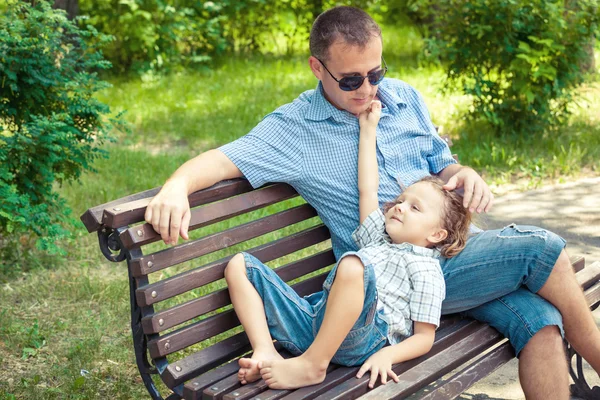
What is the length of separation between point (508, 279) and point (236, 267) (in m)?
1.00

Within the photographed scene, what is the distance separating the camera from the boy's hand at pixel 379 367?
8.65 feet

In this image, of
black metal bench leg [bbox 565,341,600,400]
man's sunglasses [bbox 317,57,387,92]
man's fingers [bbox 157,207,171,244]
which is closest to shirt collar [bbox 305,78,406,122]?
man's sunglasses [bbox 317,57,387,92]

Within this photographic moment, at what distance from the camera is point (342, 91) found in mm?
A: 3309

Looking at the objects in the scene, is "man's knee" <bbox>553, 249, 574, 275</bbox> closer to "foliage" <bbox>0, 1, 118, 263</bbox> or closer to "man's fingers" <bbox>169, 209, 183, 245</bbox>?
"man's fingers" <bbox>169, 209, 183, 245</bbox>

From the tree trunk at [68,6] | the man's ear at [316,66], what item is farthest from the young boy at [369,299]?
the tree trunk at [68,6]

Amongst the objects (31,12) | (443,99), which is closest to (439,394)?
(31,12)

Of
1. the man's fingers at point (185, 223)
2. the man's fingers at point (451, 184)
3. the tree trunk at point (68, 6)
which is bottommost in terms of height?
the man's fingers at point (451, 184)

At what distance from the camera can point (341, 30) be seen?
3232 millimetres

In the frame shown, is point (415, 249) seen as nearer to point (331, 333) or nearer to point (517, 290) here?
point (517, 290)

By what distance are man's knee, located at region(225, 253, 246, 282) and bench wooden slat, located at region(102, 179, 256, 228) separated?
289 millimetres

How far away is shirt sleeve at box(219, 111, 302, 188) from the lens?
320 cm

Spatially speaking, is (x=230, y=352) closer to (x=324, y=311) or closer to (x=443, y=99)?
(x=324, y=311)

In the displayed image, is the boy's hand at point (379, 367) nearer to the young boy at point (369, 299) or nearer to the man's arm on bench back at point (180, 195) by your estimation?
the young boy at point (369, 299)

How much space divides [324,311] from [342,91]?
98 cm
